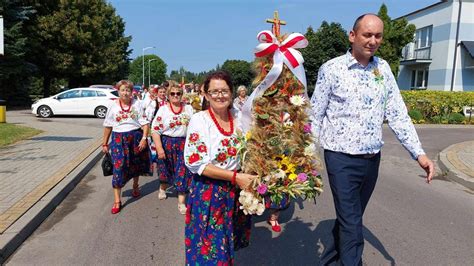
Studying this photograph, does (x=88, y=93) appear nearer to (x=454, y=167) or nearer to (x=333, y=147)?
(x=454, y=167)

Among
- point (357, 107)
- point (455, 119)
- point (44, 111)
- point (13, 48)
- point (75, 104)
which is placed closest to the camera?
point (357, 107)

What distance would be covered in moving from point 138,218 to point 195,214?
2720 millimetres

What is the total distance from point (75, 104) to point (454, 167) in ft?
56.7

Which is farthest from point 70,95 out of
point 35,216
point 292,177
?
point 292,177

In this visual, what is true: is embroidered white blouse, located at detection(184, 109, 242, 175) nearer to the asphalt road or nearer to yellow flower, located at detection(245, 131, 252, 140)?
yellow flower, located at detection(245, 131, 252, 140)

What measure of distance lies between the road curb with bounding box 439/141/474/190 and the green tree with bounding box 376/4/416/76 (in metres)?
18.0

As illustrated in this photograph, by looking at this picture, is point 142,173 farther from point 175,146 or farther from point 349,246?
point 349,246

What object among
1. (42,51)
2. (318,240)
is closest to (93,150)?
(318,240)

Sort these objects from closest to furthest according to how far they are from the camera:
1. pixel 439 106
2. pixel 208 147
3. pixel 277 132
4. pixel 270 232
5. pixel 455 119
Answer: pixel 277 132
pixel 208 147
pixel 270 232
pixel 455 119
pixel 439 106

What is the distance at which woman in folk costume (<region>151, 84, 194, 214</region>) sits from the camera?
17.8 ft

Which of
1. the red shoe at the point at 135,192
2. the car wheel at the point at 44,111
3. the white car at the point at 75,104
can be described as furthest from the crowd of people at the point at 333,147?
the car wheel at the point at 44,111

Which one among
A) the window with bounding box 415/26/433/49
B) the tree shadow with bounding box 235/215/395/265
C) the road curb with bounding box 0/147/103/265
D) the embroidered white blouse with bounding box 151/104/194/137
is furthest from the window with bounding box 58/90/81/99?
the window with bounding box 415/26/433/49

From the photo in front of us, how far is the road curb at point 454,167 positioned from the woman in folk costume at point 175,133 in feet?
17.1

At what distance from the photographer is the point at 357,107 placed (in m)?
2.96
